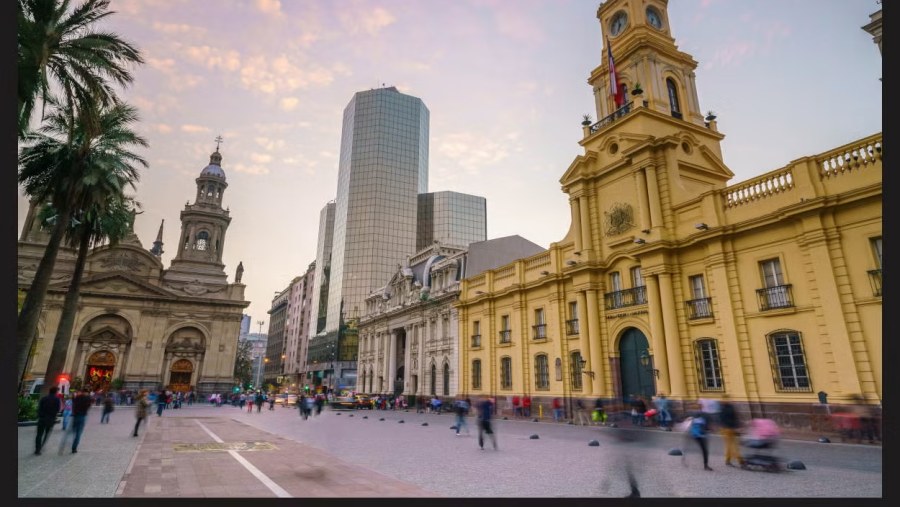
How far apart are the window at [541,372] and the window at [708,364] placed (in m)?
10.2

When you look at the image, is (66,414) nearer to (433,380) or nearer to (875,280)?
(433,380)

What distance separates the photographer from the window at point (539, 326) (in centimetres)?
3053

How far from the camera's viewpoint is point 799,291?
1805 centimetres

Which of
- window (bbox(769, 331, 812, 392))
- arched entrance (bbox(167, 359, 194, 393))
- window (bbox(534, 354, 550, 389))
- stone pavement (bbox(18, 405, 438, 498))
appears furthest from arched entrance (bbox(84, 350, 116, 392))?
window (bbox(769, 331, 812, 392))

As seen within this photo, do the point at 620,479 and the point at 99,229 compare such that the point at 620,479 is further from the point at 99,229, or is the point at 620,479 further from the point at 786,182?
the point at 99,229

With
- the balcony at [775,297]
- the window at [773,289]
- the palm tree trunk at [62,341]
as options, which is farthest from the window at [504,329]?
the palm tree trunk at [62,341]

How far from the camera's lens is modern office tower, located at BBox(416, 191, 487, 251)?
112 m

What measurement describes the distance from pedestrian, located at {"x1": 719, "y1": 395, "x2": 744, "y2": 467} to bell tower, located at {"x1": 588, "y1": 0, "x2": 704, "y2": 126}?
70.2 ft

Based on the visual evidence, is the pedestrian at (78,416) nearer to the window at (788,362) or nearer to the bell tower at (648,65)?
the window at (788,362)

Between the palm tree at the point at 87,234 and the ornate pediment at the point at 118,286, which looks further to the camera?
the ornate pediment at the point at 118,286

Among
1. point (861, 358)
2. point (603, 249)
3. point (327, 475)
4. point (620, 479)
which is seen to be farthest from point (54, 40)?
point (861, 358)

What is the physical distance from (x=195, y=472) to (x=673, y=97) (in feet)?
102

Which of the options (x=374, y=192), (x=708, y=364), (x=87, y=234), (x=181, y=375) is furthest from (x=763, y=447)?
(x=374, y=192)

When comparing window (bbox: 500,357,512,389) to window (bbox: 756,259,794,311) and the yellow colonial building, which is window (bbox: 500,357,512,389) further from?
window (bbox: 756,259,794,311)
